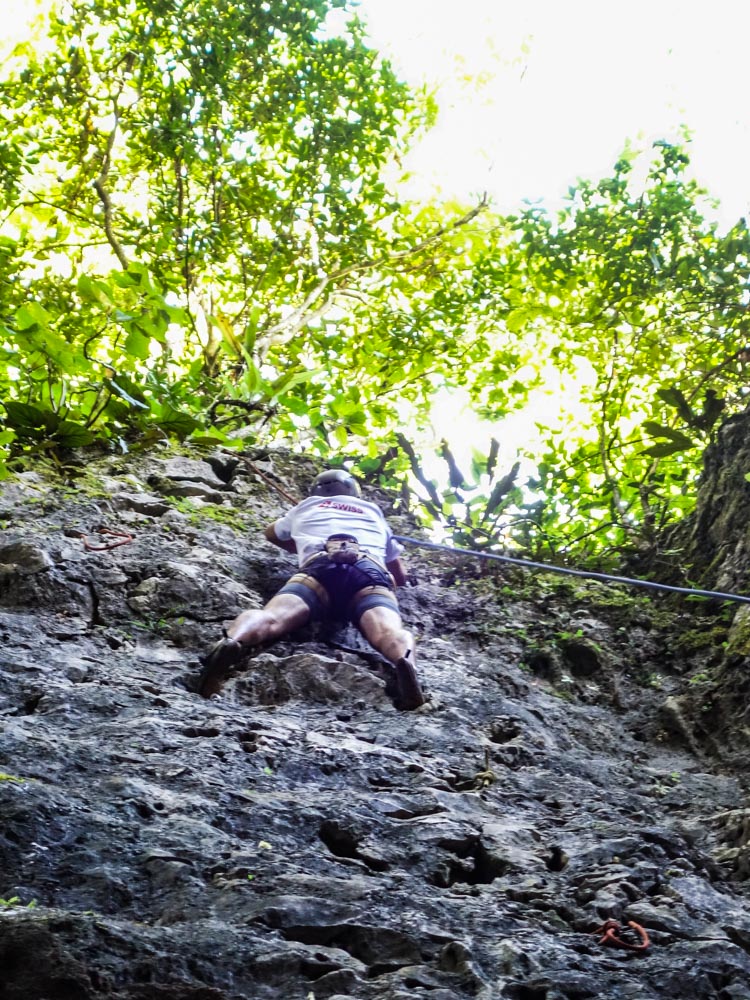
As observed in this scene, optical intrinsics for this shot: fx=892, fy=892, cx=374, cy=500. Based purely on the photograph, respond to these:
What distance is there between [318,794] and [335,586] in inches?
80.0

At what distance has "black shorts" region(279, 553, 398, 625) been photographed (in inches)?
195

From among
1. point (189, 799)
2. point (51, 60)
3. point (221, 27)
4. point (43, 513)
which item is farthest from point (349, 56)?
point (189, 799)

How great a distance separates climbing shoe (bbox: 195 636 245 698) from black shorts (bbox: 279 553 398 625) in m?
0.85

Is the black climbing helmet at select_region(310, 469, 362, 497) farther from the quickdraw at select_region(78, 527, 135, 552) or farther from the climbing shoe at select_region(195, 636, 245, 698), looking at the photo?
the climbing shoe at select_region(195, 636, 245, 698)

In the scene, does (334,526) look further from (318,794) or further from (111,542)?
(318,794)

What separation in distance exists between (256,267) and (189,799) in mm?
8077

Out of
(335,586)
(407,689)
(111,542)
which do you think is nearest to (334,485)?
(335,586)

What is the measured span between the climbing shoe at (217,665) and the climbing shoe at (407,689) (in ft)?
2.51

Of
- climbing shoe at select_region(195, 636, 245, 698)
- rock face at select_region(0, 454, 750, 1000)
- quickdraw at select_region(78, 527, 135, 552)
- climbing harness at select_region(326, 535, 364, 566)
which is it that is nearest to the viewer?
rock face at select_region(0, 454, 750, 1000)

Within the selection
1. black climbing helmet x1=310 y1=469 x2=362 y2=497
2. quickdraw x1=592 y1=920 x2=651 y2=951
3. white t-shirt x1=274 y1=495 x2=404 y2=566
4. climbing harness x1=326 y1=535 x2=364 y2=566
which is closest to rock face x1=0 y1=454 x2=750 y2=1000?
quickdraw x1=592 y1=920 x2=651 y2=951

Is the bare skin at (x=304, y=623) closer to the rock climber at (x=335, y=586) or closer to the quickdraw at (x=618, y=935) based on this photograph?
the rock climber at (x=335, y=586)

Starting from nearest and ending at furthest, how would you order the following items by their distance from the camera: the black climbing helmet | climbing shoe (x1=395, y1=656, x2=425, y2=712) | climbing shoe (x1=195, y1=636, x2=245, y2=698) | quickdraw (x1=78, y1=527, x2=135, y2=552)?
climbing shoe (x1=195, y1=636, x2=245, y2=698) → climbing shoe (x1=395, y1=656, x2=425, y2=712) → quickdraw (x1=78, y1=527, x2=135, y2=552) → the black climbing helmet

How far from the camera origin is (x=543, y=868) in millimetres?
2969

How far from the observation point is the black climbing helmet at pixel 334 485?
6.18 m
